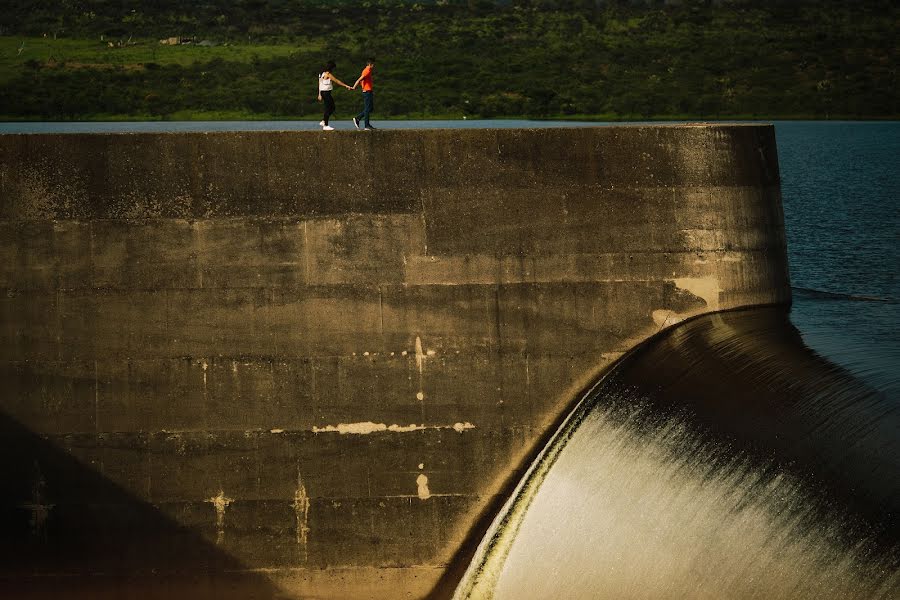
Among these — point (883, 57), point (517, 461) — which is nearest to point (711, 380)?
point (517, 461)

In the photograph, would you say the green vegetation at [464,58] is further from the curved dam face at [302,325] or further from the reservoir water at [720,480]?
the reservoir water at [720,480]

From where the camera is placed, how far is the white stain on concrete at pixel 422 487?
1468cm

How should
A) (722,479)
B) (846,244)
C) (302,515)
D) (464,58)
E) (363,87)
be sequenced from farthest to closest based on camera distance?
(464,58) → (846,244) → (363,87) → (302,515) → (722,479)

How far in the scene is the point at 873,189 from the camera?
48875mm

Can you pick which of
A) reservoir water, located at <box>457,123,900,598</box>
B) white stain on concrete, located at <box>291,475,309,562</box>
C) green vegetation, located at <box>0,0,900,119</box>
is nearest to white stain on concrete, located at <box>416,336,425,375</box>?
reservoir water, located at <box>457,123,900,598</box>

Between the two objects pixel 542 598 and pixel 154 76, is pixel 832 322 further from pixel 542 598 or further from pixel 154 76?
pixel 154 76

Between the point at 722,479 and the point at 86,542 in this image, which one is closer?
A: the point at 722,479

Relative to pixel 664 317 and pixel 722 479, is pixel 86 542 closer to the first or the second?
pixel 664 317

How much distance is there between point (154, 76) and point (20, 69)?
352 inches

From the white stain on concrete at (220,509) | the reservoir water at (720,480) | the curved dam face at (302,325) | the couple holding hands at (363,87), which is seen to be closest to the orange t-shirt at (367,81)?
the couple holding hands at (363,87)

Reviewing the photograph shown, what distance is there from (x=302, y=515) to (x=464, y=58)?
80537mm

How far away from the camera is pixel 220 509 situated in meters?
14.7

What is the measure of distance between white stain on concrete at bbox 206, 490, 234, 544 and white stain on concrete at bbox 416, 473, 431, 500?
2.25 m

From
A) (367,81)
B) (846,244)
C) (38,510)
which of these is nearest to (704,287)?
(367,81)
